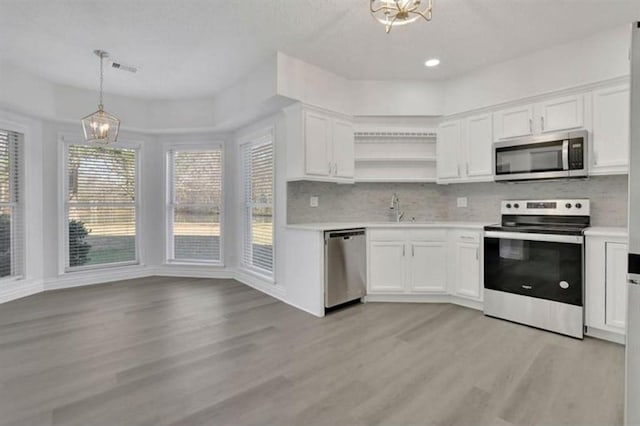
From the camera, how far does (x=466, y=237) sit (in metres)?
3.57

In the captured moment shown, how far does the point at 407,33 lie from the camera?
3.03 m

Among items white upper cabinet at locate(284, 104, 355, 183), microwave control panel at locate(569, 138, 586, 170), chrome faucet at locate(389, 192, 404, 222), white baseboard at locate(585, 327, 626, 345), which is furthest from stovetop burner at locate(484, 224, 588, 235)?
white upper cabinet at locate(284, 104, 355, 183)

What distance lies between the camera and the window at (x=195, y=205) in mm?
5168

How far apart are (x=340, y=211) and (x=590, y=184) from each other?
2687 millimetres

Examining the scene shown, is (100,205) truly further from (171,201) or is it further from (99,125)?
(99,125)

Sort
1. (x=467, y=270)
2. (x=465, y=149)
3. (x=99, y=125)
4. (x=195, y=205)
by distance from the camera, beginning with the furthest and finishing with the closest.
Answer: (x=195, y=205)
(x=465, y=149)
(x=467, y=270)
(x=99, y=125)

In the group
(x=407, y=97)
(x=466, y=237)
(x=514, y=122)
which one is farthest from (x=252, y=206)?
(x=514, y=122)

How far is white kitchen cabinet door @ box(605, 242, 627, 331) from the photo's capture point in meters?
2.63

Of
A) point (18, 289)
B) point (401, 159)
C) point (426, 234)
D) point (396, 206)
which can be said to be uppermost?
point (401, 159)

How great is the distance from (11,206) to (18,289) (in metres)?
1.06

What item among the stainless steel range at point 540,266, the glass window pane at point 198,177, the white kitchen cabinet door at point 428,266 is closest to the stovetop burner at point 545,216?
the stainless steel range at point 540,266

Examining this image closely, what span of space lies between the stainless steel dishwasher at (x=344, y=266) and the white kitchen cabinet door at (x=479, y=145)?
151 cm

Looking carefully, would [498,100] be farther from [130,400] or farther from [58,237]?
[58,237]

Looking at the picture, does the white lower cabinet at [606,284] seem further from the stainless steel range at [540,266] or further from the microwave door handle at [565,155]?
the microwave door handle at [565,155]
